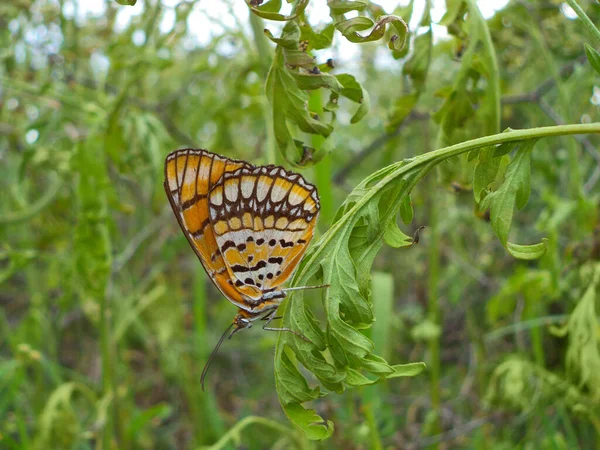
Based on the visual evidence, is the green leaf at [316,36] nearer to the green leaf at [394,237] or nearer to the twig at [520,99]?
the green leaf at [394,237]

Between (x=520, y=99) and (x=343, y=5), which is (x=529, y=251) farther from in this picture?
(x=520, y=99)

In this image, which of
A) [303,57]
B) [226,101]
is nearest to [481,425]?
[226,101]

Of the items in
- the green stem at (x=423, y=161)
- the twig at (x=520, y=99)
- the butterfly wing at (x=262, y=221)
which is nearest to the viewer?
the green stem at (x=423, y=161)

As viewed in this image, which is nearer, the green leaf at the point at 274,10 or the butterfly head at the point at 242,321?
the green leaf at the point at 274,10

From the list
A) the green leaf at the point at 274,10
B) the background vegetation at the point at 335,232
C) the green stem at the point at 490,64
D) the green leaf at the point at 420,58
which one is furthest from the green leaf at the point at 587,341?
the green leaf at the point at 274,10

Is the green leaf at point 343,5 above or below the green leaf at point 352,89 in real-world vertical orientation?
above

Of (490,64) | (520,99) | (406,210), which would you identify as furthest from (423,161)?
(520,99)

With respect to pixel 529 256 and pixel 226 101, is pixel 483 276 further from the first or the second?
pixel 529 256

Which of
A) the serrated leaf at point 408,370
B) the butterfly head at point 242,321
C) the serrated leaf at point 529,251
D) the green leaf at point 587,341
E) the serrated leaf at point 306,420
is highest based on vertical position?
the serrated leaf at point 529,251
